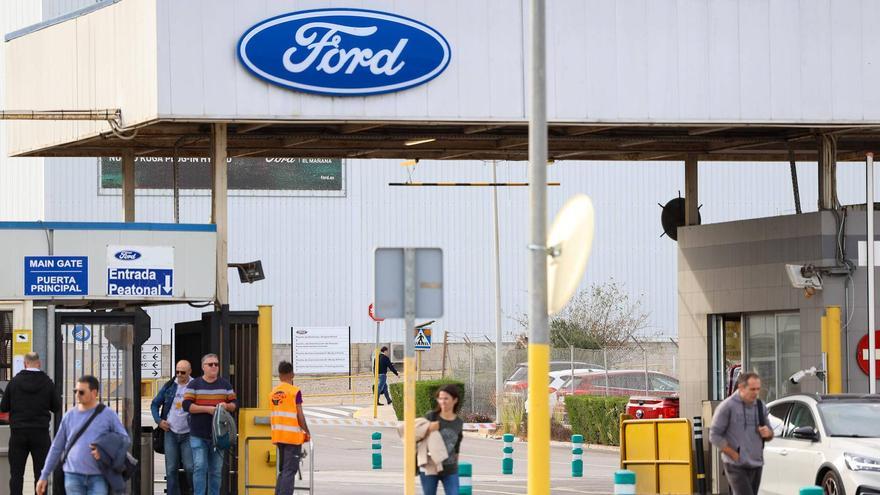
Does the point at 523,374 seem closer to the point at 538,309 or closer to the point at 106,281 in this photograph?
the point at 106,281

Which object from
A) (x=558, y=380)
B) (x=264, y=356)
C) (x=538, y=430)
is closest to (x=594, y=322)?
(x=558, y=380)

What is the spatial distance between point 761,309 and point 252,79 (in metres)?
8.99

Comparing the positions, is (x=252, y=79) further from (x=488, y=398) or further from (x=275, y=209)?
(x=275, y=209)

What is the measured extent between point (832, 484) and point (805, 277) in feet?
20.2

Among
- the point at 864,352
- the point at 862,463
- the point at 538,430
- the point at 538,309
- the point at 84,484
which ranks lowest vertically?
the point at 862,463

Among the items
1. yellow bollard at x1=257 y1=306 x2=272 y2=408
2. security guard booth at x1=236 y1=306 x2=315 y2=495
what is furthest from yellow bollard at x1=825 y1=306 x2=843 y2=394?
yellow bollard at x1=257 y1=306 x2=272 y2=408

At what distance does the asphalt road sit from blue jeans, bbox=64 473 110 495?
29.1ft

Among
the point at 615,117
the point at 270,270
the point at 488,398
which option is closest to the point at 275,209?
the point at 270,270

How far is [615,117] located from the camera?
20.0m

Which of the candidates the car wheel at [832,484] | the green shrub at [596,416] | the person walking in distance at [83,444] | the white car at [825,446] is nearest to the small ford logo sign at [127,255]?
the person walking in distance at [83,444]

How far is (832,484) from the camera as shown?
1634cm

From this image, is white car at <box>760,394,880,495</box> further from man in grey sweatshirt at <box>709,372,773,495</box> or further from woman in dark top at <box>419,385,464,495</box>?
woman in dark top at <box>419,385,464,495</box>

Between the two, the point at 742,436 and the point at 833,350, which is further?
the point at 833,350

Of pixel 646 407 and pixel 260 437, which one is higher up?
pixel 260 437
